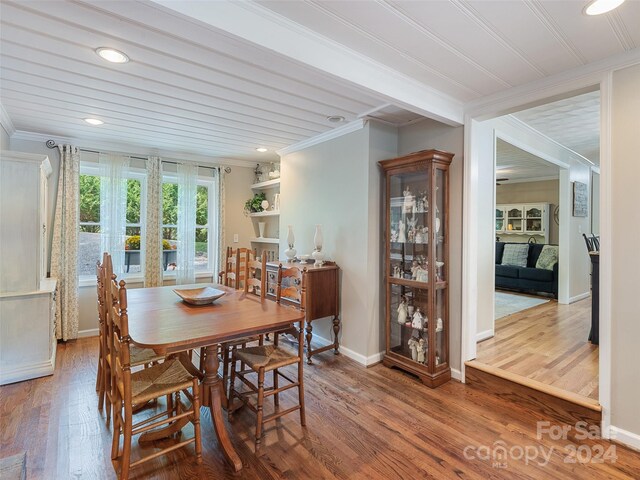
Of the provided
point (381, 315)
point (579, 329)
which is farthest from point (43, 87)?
point (579, 329)

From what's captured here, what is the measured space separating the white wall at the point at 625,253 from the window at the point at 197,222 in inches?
178

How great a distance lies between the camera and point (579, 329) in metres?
4.04

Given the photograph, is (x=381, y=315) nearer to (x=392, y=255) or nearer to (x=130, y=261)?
(x=392, y=255)

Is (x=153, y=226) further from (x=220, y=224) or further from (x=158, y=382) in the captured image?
(x=158, y=382)

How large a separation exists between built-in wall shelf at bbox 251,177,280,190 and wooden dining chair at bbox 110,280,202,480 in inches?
124

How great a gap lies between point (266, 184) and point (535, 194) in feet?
20.9

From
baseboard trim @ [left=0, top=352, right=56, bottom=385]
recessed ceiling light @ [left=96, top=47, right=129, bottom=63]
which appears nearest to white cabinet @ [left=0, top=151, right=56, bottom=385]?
baseboard trim @ [left=0, top=352, right=56, bottom=385]

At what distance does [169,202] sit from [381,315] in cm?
336

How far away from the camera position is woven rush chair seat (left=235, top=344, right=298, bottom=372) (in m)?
2.11

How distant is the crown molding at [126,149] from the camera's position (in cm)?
379

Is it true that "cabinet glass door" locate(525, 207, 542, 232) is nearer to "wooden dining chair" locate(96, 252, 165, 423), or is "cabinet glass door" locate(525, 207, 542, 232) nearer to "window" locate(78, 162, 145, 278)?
"window" locate(78, 162, 145, 278)

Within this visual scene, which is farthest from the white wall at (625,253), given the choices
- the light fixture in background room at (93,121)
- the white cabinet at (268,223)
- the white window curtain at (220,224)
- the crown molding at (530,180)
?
the crown molding at (530,180)

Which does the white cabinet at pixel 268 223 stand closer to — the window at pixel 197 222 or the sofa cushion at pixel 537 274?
the window at pixel 197 222

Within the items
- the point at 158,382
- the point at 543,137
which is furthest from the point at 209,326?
the point at 543,137
